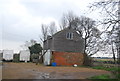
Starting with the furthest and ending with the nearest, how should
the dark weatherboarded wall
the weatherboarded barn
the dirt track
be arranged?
1. the weatherboarded barn
2. the dark weatherboarded wall
3. the dirt track

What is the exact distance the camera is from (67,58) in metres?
32.6

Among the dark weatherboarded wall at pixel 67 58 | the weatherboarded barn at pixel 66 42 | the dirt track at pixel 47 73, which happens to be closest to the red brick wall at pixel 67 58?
the dark weatherboarded wall at pixel 67 58

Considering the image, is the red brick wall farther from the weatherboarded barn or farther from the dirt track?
the dirt track

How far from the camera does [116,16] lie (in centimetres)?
1015

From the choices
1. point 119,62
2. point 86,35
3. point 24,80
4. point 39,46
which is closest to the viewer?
point 119,62

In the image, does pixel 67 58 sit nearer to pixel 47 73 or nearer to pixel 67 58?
pixel 67 58

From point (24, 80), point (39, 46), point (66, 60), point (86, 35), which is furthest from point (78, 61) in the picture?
point (39, 46)

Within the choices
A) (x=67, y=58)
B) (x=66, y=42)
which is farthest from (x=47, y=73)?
(x=66, y=42)

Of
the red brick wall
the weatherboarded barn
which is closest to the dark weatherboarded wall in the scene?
the red brick wall

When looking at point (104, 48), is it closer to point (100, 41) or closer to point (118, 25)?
point (100, 41)

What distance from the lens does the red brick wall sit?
32.0m

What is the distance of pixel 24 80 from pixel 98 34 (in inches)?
226

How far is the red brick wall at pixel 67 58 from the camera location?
32.0 meters

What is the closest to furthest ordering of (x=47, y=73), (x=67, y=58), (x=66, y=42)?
(x=47, y=73)
(x=67, y=58)
(x=66, y=42)
